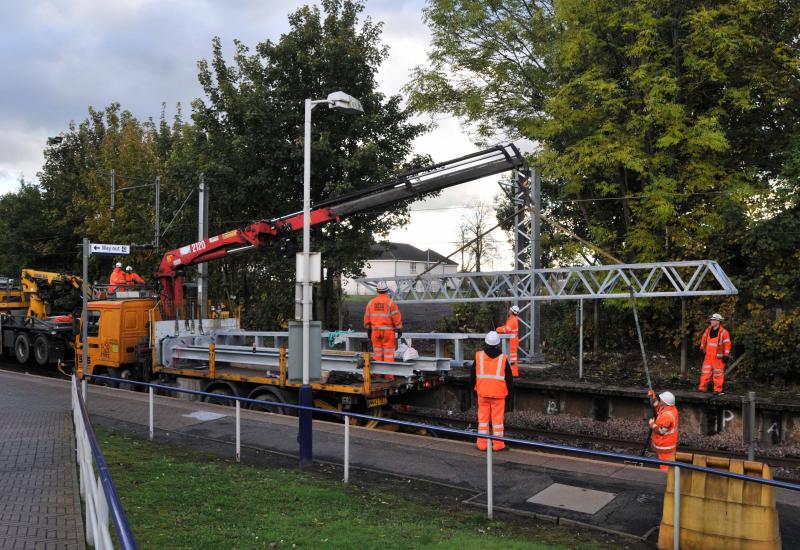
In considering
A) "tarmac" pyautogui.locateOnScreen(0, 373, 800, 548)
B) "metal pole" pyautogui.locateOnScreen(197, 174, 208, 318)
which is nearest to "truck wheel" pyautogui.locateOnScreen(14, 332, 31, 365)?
"metal pole" pyautogui.locateOnScreen(197, 174, 208, 318)

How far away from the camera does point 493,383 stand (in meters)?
9.45

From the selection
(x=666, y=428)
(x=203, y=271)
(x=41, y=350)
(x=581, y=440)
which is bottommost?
(x=581, y=440)

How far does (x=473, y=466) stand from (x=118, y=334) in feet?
34.4

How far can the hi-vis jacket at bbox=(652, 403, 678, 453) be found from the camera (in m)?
8.20

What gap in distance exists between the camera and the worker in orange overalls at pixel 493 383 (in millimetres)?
9422

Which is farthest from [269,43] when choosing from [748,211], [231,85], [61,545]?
[61,545]

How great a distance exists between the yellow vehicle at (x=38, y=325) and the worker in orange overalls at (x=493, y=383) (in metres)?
16.2

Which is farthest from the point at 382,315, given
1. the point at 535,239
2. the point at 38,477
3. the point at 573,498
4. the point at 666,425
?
the point at 535,239

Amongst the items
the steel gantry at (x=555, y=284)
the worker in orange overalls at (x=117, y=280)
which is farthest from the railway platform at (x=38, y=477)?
the steel gantry at (x=555, y=284)

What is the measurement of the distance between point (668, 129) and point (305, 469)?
1257 cm

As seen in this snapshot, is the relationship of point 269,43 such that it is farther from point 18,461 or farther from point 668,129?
point 18,461

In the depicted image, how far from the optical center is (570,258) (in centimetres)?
1889

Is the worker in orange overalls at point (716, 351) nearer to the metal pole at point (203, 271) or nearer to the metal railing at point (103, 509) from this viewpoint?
the metal railing at point (103, 509)

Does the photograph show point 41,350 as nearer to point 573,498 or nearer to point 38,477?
point 38,477
